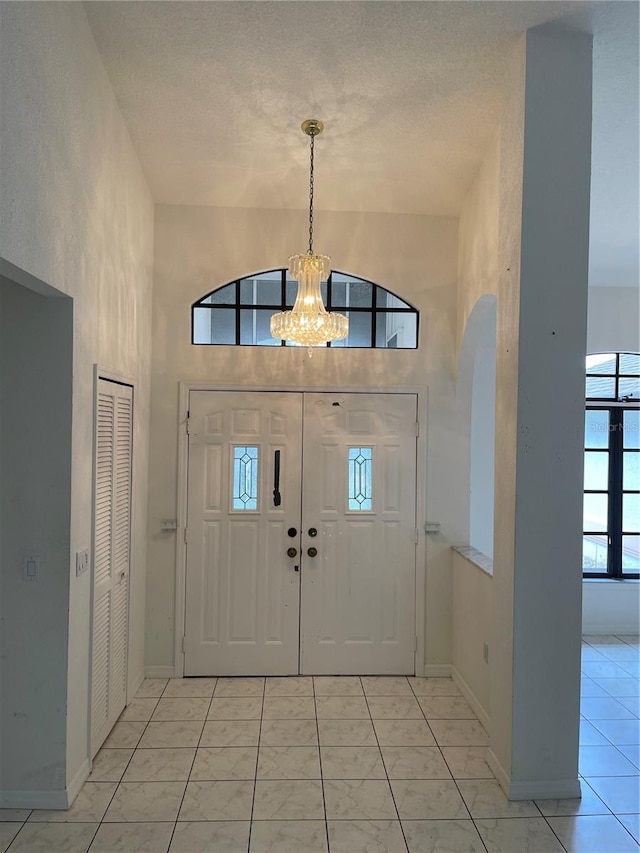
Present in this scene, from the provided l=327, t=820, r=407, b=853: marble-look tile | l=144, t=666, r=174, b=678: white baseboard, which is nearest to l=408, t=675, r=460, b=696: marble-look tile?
l=327, t=820, r=407, b=853: marble-look tile

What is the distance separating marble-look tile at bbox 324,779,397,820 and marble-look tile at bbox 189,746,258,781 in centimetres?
42

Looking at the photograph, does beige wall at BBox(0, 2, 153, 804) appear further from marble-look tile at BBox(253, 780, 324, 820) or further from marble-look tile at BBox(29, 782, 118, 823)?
marble-look tile at BBox(253, 780, 324, 820)

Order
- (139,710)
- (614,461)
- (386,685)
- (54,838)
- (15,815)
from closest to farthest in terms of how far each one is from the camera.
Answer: (54,838), (15,815), (139,710), (386,685), (614,461)

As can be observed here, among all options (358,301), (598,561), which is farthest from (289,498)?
(598,561)

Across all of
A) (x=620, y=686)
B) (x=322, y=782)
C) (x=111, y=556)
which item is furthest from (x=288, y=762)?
(x=620, y=686)

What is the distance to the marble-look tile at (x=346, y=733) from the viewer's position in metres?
3.03

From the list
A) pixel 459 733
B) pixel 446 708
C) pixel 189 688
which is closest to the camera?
pixel 459 733

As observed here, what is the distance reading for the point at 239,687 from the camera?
3750mm

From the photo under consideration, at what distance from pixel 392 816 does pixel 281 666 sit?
1.64 m

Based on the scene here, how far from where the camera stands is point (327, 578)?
13.1 feet

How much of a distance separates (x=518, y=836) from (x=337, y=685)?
1666mm

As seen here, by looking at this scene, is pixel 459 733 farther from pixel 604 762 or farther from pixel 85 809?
pixel 85 809

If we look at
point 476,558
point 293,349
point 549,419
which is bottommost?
point 476,558

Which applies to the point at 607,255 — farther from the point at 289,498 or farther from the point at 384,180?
the point at 289,498
